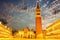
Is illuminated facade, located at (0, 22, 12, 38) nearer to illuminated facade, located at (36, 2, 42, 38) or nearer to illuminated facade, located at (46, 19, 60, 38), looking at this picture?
illuminated facade, located at (36, 2, 42, 38)

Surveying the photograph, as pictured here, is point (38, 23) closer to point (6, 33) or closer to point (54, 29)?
point (54, 29)

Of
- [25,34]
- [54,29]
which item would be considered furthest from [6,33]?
[54,29]

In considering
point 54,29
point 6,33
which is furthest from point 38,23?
point 6,33

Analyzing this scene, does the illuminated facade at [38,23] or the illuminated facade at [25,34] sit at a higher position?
the illuminated facade at [38,23]

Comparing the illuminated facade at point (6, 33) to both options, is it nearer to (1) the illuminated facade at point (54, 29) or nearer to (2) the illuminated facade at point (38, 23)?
(2) the illuminated facade at point (38, 23)

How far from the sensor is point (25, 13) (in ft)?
19.4

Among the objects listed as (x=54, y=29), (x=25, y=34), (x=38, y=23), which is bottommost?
(x=25, y=34)

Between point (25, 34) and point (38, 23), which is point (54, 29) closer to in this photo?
point (38, 23)

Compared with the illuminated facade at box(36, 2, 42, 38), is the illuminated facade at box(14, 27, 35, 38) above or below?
below

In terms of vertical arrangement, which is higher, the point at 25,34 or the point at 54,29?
the point at 54,29

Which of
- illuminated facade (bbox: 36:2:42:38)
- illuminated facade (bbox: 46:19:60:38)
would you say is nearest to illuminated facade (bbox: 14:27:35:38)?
illuminated facade (bbox: 36:2:42:38)

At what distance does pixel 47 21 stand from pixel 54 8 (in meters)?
0.39

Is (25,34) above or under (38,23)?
under

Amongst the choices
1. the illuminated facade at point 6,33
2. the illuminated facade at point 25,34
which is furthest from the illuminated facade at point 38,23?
the illuminated facade at point 6,33
